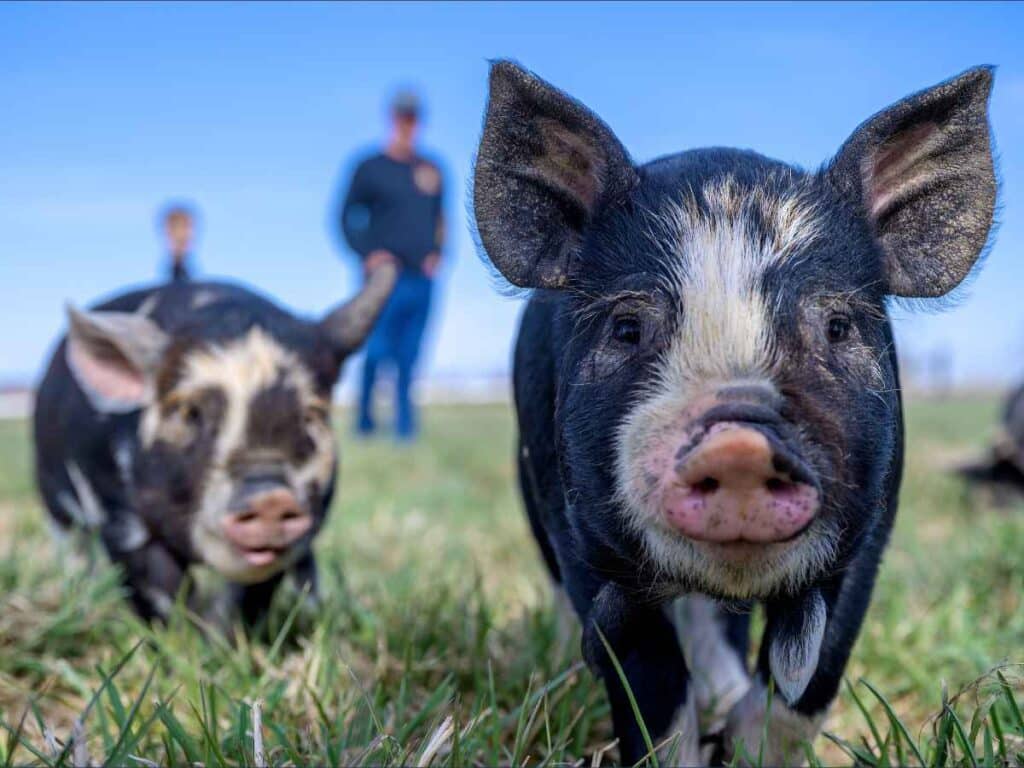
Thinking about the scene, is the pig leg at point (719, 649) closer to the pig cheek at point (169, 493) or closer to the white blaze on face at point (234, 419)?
the white blaze on face at point (234, 419)

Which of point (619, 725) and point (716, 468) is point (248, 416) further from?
point (716, 468)

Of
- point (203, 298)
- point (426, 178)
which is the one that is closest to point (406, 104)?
point (426, 178)

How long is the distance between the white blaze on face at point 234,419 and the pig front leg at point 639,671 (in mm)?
1664

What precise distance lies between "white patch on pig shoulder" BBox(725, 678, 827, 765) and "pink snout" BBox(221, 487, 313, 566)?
5.82 feet

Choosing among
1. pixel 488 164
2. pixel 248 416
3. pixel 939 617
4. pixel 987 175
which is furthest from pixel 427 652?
pixel 987 175

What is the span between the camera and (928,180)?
265 centimetres

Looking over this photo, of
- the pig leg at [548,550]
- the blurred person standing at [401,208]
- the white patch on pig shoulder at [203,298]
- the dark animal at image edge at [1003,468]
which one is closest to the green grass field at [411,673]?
the pig leg at [548,550]

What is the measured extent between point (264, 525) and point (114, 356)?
1132 millimetres

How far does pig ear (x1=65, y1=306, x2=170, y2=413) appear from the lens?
432 centimetres

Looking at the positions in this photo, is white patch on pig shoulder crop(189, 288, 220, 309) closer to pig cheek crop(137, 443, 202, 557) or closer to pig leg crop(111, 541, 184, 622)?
pig cheek crop(137, 443, 202, 557)

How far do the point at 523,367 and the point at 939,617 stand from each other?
184cm

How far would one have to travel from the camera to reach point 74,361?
441 cm

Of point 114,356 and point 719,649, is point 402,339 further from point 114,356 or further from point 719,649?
point 719,649

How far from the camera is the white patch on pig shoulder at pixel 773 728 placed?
103 inches
